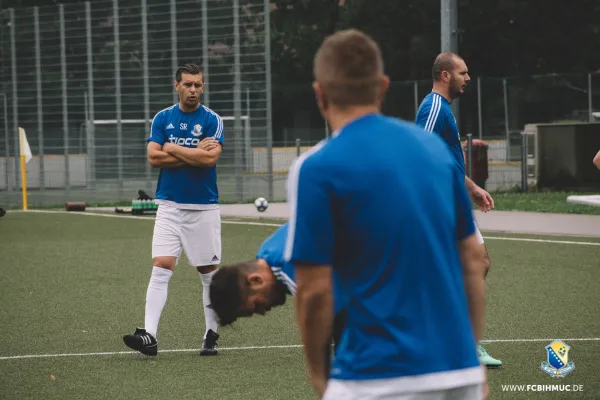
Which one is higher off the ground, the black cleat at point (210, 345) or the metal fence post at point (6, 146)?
the metal fence post at point (6, 146)

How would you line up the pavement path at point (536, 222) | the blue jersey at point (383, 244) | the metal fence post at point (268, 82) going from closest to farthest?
the blue jersey at point (383, 244) → the pavement path at point (536, 222) → the metal fence post at point (268, 82)

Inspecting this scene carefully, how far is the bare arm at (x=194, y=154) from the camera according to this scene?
28.4 ft

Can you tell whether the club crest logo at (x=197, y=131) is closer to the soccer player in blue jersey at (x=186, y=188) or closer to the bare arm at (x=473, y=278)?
the soccer player in blue jersey at (x=186, y=188)

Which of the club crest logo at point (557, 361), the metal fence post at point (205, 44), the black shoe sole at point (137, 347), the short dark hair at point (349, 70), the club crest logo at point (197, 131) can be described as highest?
the metal fence post at point (205, 44)

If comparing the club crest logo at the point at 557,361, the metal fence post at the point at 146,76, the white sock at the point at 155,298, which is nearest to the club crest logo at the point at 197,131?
the white sock at the point at 155,298

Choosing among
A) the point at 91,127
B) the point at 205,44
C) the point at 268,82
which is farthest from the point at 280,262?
the point at 91,127

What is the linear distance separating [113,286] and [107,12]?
55.6ft

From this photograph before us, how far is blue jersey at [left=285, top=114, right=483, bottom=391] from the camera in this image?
3252 mm

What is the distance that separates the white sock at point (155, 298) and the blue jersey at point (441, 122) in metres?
2.22

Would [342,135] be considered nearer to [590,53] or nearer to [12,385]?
[12,385]

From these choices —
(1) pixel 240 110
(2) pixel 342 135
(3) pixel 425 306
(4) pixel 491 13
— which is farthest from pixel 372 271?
(4) pixel 491 13

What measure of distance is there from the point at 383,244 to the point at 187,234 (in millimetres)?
5659

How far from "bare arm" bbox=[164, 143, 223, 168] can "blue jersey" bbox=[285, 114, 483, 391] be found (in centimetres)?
537

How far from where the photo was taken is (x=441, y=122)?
796 cm
